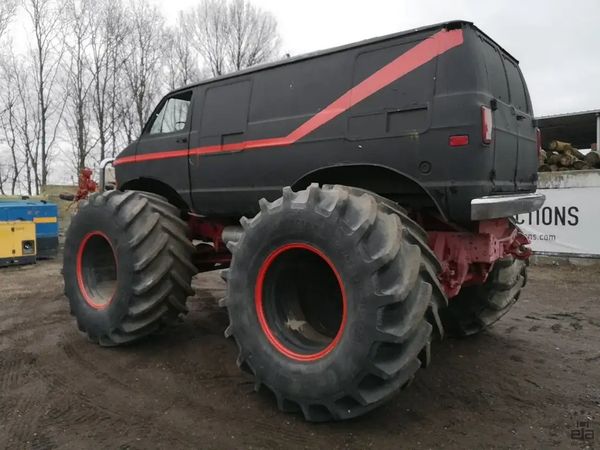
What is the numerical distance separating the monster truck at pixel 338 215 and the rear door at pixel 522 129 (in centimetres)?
2

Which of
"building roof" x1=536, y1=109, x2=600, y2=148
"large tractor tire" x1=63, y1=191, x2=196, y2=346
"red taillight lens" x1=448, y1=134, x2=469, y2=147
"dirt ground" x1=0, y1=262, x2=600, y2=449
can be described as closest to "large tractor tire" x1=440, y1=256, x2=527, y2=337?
"dirt ground" x1=0, y1=262, x2=600, y2=449

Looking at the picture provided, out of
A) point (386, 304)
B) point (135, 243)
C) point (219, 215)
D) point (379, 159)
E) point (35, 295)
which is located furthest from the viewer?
point (35, 295)

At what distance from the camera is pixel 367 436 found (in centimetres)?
308

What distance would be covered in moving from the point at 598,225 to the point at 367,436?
8.61 m

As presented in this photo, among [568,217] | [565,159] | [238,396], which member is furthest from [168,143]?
[565,159]

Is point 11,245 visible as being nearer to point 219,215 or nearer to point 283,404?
point 219,215

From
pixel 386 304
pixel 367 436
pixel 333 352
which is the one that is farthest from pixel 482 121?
pixel 367 436

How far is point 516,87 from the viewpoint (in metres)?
4.23

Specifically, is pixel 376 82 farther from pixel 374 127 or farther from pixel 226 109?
pixel 226 109

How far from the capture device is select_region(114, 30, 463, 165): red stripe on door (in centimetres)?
349

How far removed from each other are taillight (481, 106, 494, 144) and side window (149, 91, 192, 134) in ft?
10.2

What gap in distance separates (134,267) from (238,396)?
1.51 m

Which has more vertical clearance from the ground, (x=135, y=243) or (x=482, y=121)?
(x=482, y=121)

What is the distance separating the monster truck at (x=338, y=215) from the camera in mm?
3004
